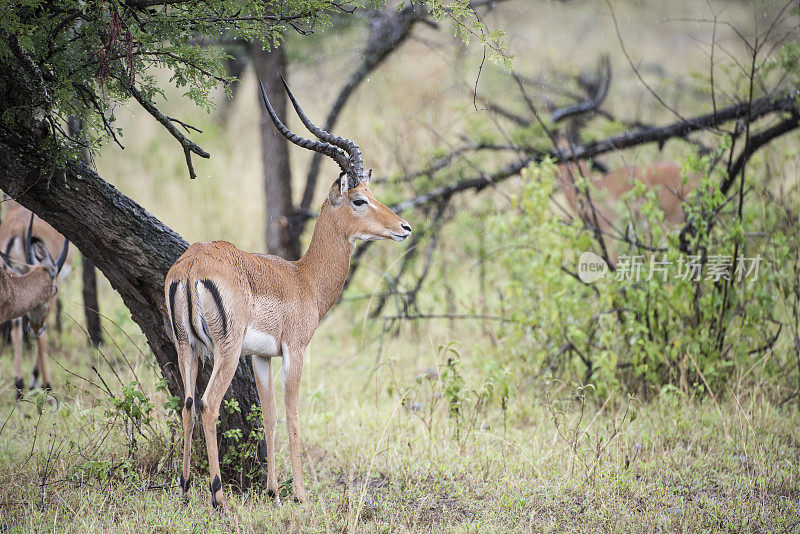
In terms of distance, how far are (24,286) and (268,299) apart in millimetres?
2189

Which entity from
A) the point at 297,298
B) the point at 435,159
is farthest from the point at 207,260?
the point at 435,159

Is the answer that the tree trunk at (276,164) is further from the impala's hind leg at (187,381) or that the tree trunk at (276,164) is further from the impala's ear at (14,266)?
the impala's hind leg at (187,381)

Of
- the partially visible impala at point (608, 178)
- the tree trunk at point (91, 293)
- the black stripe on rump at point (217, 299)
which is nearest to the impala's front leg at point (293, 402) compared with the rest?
the black stripe on rump at point (217, 299)

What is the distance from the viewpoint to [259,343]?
3299 millimetres

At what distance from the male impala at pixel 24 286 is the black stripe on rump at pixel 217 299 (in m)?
2.17

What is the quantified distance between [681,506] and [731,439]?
40.0 inches

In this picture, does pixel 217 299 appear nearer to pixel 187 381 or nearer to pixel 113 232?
pixel 187 381

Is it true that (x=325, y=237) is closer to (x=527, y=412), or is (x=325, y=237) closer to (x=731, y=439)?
(x=527, y=412)

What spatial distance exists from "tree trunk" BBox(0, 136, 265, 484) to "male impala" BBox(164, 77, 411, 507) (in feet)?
1.50

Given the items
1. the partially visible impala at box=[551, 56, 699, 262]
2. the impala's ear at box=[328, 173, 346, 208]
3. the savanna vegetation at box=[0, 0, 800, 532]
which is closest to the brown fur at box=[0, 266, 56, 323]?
the savanna vegetation at box=[0, 0, 800, 532]

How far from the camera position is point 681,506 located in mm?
3707

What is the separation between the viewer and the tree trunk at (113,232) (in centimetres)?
339

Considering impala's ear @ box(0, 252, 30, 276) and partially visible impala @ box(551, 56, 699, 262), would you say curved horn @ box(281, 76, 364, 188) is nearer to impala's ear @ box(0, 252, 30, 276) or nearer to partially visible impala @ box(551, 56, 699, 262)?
impala's ear @ box(0, 252, 30, 276)

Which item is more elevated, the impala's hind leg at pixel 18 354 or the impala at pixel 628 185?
the impala at pixel 628 185
